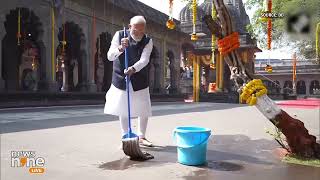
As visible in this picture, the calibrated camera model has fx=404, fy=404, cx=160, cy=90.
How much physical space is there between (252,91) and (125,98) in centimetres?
176

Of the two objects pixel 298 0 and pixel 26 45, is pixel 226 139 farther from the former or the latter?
pixel 26 45

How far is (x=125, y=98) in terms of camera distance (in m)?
5.68

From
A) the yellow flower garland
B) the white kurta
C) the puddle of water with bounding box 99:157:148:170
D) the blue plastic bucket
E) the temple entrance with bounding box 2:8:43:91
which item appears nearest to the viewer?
the puddle of water with bounding box 99:157:148:170

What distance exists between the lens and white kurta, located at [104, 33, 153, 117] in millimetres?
5602

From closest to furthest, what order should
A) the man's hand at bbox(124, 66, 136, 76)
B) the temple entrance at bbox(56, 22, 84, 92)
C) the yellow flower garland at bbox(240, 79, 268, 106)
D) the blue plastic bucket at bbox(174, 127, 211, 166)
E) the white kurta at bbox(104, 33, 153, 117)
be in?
the blue plastic bucket at bbox(174, 127, 211, 166), the yellow flower garland at bbox(240, 79, 268, 106), the man's hand at bbox(124, 66, 136, 76), the white kurta at bbox(104, 33, 153, 117), the temple entrance at bbox(56, 22, 84, 92)

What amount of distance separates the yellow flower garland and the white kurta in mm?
1418

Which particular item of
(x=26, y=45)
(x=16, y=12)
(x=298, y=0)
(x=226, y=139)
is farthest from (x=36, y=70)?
(x=226, y=139)

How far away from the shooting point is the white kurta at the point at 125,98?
5.60 m

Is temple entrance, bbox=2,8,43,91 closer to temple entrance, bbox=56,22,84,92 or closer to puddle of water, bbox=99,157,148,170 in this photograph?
temple entrance, bbox=56,22,84,92

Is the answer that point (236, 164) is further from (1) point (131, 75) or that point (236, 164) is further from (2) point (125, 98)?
(1) point (131, 75)

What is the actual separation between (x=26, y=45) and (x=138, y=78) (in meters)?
21.8

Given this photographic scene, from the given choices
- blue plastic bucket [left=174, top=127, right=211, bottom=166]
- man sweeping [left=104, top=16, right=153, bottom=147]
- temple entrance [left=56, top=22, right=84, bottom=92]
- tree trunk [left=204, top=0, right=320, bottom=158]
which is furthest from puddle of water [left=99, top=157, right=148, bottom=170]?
temple entrance [left=56, top=22, right=84, bottom=92]

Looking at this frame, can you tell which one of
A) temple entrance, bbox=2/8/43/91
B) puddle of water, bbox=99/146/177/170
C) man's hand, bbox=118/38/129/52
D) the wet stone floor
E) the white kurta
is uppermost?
temple entrance, bbox=2/8/43/91

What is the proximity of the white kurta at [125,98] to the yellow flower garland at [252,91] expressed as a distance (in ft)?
4.65
